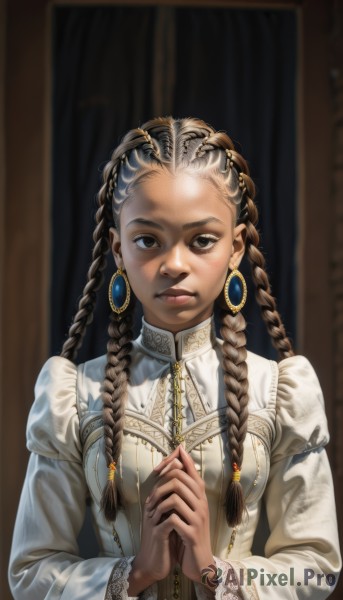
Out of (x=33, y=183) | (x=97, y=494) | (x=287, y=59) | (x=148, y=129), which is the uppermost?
(x=287, y=59)

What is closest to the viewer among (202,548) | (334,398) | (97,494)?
(202,548)

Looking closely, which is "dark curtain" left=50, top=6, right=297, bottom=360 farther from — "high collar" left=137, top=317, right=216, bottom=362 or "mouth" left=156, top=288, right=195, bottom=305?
"mouth" left=156, top=288, right=195, bottom=305

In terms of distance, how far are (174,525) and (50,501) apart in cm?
25

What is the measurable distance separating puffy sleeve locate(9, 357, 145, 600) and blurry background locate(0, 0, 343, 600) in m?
1.01

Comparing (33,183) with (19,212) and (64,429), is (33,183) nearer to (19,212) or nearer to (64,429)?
(19,212)

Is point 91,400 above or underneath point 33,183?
underneath

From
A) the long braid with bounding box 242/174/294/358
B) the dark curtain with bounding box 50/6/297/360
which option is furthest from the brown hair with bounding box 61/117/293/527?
the dark curtain with bounding box 50/6/297/360

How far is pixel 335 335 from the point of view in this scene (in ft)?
8.87

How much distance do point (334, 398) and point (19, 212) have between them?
3.46 ft

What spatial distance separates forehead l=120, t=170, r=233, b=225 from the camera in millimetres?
1585

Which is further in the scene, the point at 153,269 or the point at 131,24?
the point at 131,24

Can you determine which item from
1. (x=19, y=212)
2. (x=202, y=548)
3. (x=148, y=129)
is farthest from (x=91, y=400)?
(x=19, y=212)

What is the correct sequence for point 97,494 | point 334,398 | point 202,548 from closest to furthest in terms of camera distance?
point 202,548
point 97,494
point 334,398

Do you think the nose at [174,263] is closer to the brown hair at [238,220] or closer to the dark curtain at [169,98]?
the brown hair at [238,220]
